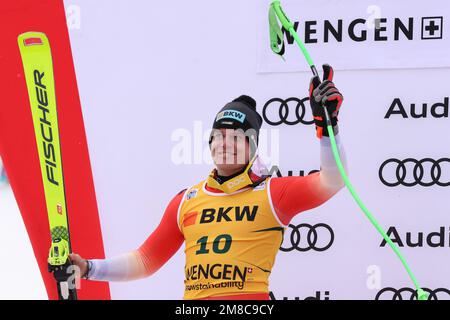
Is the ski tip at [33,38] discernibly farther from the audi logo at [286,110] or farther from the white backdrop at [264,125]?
the audi logo at [286,110]

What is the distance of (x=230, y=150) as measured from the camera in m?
2.41

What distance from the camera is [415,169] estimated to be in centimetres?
292

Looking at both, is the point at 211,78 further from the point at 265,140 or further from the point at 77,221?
the point at 77,221

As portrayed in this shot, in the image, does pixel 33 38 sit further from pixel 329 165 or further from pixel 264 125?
pixel 329 165

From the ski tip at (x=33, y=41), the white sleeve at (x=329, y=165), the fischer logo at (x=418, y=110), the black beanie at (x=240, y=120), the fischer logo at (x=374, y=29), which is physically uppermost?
the ski tip at (x=33, y=41)

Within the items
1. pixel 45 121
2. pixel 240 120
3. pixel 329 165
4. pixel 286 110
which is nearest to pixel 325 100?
pixel 329 165

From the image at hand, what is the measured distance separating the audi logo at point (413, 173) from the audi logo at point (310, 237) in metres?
0.33

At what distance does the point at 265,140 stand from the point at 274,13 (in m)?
0.63

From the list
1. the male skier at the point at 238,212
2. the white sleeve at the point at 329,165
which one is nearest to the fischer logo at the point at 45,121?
the male skier at the point at 238,212

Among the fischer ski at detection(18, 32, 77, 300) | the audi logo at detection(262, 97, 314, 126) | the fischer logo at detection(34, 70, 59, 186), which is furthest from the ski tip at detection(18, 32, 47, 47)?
the audi logo at detection(262, 97, 314, 126)

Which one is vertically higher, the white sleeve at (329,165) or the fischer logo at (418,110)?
the fischer logo at (418,110)

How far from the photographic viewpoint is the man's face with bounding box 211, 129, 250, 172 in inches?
95.0

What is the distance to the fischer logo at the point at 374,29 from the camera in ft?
9.37
